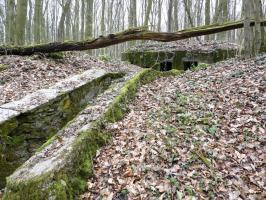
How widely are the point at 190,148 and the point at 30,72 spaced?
222 inches

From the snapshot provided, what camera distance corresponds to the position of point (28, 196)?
148 inches

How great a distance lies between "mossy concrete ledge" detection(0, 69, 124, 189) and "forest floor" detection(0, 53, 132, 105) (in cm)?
71

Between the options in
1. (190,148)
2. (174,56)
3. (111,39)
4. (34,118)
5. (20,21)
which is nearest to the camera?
(190,148)

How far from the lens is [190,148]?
484cm

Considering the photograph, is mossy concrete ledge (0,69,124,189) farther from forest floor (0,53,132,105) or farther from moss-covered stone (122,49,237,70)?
moss-covered stone (122,49,237,70)

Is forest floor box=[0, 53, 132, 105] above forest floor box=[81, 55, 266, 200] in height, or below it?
above

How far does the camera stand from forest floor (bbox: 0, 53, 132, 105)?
7.43m

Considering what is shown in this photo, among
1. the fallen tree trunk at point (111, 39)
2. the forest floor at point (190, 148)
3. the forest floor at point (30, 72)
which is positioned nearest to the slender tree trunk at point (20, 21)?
the fallen tree trunk at point (111, 39)

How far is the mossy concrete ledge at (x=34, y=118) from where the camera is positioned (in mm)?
5562

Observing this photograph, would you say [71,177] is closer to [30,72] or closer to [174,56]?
[30,72]

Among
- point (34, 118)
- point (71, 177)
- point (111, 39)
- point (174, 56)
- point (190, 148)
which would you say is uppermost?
point (111, 39)

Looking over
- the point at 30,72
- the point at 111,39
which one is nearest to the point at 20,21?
the point at 30,72

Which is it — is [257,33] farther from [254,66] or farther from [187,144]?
[187,144]

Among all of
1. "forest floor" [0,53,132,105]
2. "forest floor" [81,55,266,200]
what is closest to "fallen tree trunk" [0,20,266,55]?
"forest floor" [0,53,132,105]
